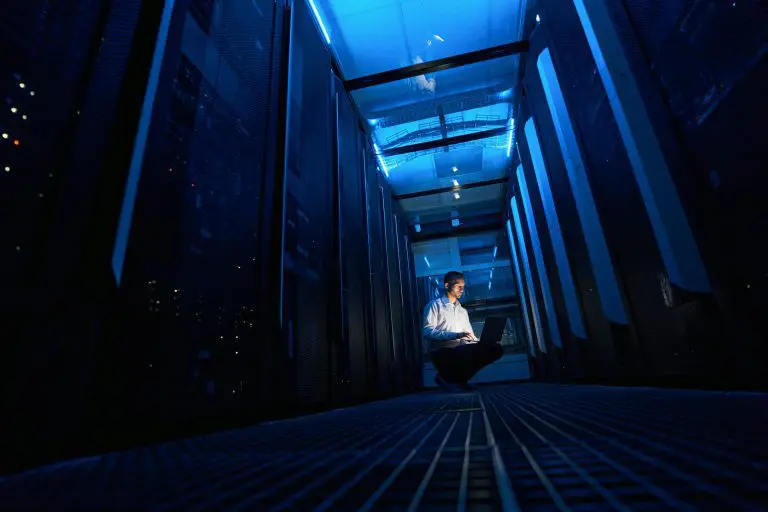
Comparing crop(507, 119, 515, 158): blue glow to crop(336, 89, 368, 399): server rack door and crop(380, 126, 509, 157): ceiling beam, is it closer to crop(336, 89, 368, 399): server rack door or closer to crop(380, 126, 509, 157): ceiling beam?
crop(380, 126, 509, 157): ceiling beam

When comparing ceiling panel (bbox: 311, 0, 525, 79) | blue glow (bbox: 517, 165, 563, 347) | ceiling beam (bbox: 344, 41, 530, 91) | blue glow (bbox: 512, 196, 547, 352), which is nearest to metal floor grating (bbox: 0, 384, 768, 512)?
blue glow (bbox: 517, 165, 563, 347)

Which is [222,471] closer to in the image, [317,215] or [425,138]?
[317,215]

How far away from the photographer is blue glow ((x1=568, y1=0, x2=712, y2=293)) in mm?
1959

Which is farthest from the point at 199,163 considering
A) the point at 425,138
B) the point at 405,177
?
the point at 405,177

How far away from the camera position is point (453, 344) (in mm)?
5020

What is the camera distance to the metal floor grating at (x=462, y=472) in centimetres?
53

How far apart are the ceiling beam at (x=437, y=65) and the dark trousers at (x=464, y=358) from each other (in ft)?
11.9

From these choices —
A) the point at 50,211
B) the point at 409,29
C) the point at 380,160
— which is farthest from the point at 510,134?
the point at 50,211

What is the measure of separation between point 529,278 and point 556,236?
2.26m

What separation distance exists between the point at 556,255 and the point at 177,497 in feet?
14.7

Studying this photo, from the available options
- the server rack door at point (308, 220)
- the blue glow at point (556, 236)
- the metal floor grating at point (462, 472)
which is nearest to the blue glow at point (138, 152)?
the metal floor grating at point (462, 472)

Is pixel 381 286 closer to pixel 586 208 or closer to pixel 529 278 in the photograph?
pixel 529 278

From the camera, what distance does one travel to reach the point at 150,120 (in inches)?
59.9

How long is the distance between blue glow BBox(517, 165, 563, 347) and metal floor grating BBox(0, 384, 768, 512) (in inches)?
156
